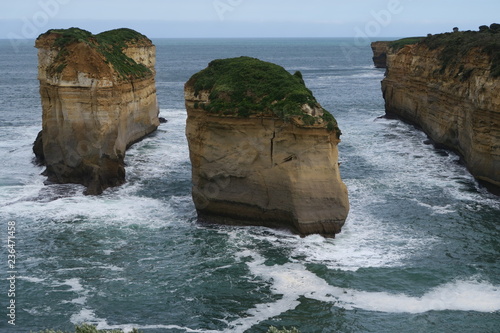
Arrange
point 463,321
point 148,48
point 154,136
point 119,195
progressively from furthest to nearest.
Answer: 1. point 148,48
2. point 154,136
3. point 119,195
4. point 463,321

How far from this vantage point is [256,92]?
2986 centimetres

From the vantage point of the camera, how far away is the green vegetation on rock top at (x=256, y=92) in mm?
28250

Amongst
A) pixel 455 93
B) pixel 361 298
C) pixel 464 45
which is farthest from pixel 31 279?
pixel 464 45

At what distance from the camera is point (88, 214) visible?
31703 mm

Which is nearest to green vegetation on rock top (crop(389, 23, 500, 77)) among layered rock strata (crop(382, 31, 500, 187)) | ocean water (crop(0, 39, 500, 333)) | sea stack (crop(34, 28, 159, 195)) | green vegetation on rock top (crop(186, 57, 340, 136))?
layered rock strata (crop(382, 31, 500, 187))

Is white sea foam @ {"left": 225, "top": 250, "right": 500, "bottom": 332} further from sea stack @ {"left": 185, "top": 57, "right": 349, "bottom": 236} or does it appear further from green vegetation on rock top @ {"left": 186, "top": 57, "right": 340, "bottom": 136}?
green vegetation on rock top @ {"left": 186, "top": 57, "right": 340, "bottom": 136}

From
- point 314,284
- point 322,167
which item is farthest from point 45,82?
point 314,284

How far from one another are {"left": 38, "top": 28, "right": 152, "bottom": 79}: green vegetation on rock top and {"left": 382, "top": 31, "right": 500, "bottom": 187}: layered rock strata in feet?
72.9

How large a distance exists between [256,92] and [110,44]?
840 inches

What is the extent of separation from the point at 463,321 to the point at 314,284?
215 inches

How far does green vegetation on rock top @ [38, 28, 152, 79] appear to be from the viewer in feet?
123

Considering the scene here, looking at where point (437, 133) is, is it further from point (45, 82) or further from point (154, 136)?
point (45, 82)

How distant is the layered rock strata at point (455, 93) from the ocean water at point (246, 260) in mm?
2437

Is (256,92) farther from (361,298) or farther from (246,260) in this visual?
(361,298)
